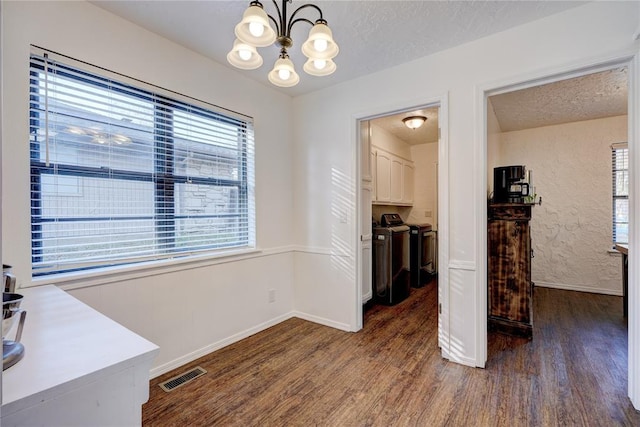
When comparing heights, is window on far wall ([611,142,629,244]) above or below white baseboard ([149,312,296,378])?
above

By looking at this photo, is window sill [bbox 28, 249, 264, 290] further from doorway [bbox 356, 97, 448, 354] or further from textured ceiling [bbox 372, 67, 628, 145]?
textured ceiling [bbox 372, 67, 628, 145]

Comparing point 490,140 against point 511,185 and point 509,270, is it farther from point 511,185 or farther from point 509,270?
point 509,270

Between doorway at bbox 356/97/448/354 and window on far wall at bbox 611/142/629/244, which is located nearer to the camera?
doorway at bbox 356/97/448/354

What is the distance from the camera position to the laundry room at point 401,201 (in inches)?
155

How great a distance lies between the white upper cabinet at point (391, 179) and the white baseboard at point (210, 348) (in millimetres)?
2179

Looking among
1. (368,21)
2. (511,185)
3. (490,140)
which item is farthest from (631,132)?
(490,140)

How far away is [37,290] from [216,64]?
83.7 inches

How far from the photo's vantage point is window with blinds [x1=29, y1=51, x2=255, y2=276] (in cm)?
188

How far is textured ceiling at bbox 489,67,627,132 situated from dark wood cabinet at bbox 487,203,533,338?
1.23 metres

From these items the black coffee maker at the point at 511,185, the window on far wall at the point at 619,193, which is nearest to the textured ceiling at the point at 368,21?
the black coffee maker at the point at 511,185

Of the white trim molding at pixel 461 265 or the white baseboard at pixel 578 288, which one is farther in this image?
the white baseboard at pixel 578 288

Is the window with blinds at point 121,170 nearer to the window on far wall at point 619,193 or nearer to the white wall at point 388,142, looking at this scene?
the white wall at point 388,142

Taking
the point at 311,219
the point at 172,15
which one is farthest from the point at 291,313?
the point at 172,15

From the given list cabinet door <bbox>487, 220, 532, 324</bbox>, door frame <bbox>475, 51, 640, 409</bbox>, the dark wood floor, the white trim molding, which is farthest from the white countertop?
cabinet door <bbox>487, 220, 532, 324</bbox>
